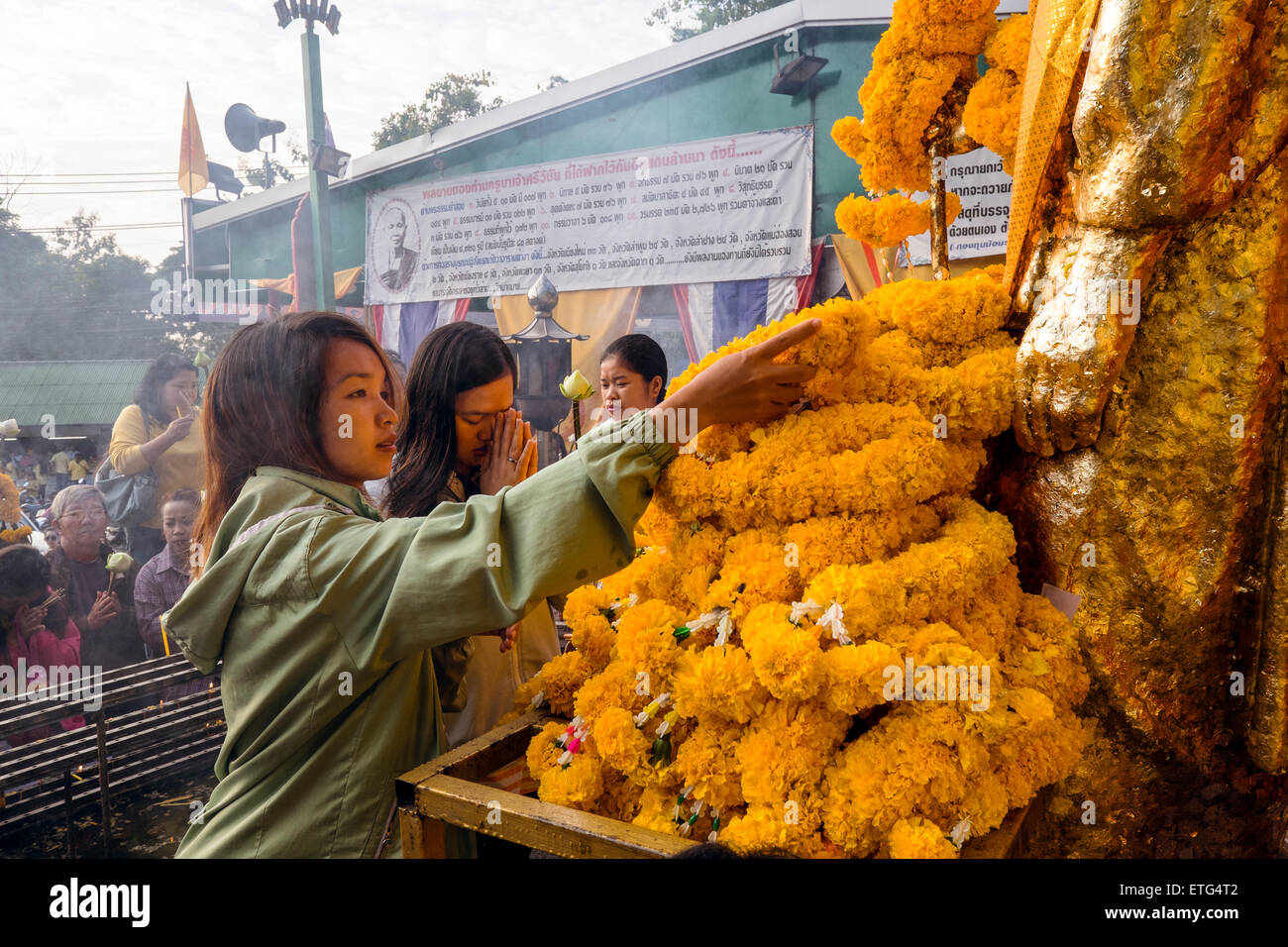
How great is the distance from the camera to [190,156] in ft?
31.1

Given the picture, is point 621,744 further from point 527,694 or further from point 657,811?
point 527,694

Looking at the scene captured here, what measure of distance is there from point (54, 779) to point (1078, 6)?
4.40 m

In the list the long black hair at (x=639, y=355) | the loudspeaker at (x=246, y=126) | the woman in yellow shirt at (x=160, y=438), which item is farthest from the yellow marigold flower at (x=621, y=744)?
the loudspeaker at (x=246, y=126)

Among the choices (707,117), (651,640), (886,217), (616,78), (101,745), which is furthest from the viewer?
(616,78)

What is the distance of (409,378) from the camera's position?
2.61 m

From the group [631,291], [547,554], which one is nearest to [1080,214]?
[547,554]

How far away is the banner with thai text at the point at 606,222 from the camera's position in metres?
6.56

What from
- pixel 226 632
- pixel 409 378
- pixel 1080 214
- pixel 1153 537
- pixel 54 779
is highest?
pixel 1080 214

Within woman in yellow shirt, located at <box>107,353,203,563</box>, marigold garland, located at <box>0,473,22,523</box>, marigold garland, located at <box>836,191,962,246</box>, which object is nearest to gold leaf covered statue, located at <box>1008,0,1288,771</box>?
marigold garland, located at <box>836,191,962,246</box>

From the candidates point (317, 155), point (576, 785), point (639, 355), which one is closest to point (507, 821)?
point (576, 785)

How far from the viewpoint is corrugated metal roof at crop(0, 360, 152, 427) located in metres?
9.49

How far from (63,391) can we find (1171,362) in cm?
1121

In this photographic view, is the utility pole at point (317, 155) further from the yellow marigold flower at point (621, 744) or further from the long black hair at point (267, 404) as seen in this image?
the yellow marigold flower at point (621, 744)

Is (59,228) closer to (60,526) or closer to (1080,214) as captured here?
(60,526)
